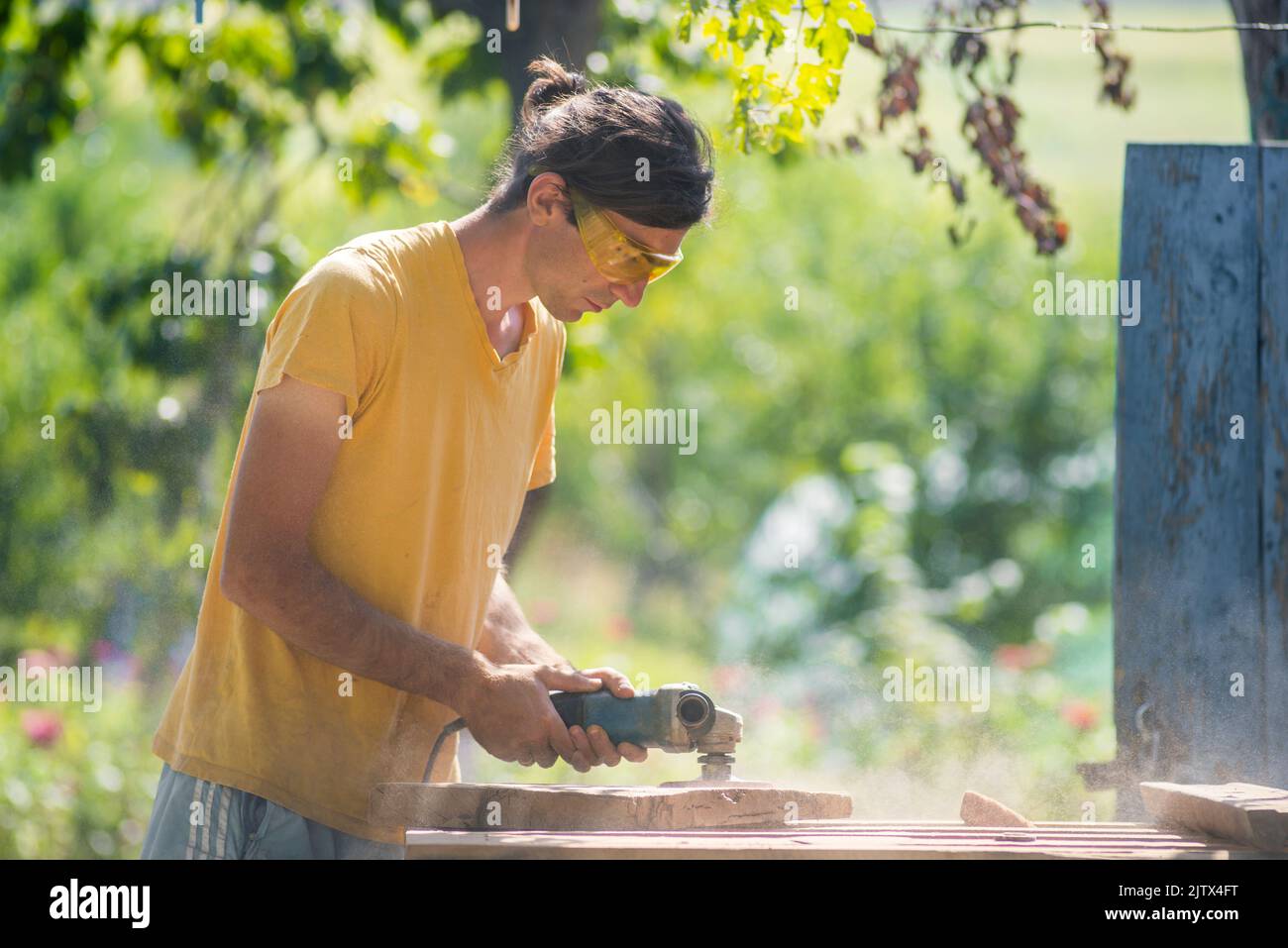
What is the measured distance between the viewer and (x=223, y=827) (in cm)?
255

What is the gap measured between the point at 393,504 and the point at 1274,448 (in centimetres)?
221

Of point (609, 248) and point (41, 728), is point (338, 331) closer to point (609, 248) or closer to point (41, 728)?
point (609, 248)

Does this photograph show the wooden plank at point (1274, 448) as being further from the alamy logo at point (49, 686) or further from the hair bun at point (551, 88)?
the alamy logo at point (49, 686)

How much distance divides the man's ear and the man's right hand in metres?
0.96

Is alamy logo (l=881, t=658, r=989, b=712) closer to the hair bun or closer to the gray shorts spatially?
the hair bun

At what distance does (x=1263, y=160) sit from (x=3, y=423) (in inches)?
406

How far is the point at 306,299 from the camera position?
2.49 m

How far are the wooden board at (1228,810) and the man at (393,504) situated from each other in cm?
108

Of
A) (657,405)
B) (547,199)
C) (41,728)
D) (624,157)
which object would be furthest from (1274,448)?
(657,405)

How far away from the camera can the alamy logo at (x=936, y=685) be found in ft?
24.1

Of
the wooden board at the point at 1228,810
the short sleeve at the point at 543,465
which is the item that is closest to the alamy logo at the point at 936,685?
the short sleeve at the point at 543,465
